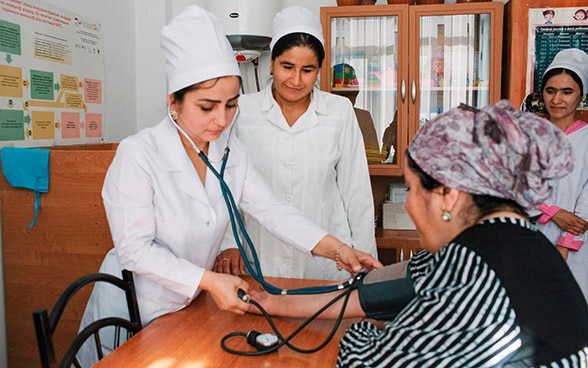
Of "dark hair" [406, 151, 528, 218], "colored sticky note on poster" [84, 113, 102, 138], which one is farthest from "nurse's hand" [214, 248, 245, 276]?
"colored sticky note on poster" [84, 113, 102, 138]

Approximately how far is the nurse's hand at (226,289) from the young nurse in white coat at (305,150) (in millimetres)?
670

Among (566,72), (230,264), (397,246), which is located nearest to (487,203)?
(230,264)

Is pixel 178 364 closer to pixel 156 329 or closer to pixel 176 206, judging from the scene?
pixel 156 329

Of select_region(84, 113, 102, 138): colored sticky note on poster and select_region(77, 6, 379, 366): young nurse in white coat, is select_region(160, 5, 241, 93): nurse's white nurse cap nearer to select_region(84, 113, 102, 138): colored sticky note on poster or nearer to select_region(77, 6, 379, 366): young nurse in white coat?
select_region(77, 6, 379, 366): young nurse in white coat

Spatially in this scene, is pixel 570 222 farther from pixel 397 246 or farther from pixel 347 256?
pixel 347 256

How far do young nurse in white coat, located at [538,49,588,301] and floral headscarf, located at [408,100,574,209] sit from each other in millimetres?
1468

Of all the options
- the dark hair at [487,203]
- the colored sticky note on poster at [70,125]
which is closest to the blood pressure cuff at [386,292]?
the dark hair at [487,203]

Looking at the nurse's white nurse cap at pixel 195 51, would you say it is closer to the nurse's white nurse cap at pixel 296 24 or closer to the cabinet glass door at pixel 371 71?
the nurse's white nurse cap at pixel 296 24

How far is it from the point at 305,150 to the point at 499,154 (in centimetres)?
111

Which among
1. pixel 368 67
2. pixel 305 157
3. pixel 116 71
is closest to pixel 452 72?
pixel 368 67

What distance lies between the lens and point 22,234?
2.04m

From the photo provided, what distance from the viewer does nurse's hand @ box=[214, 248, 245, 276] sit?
157 centimetres

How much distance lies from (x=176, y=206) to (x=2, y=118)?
1073 mm

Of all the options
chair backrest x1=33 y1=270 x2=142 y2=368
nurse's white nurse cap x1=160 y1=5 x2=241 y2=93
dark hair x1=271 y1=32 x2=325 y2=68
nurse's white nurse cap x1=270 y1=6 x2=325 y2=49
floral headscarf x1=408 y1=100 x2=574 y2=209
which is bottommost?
chair backrest x1=33 y1=270 x2=142 y2=368
